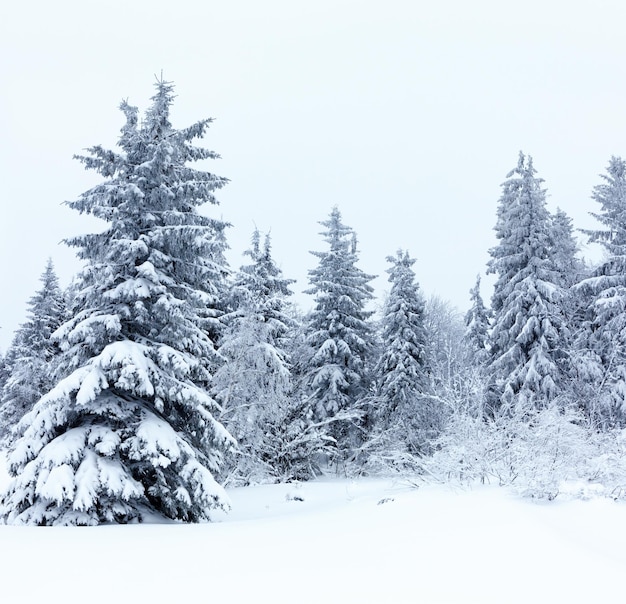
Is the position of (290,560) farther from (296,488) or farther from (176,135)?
(296,488)

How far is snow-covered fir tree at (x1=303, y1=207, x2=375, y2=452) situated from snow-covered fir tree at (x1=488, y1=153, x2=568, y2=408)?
7004 millimetres

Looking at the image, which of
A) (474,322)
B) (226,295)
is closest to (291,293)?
(226,295)

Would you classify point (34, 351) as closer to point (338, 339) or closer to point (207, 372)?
point (338, 339)

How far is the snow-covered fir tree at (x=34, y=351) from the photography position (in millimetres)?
33031

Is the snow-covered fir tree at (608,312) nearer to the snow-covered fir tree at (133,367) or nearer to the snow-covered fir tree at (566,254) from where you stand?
the snow-covered fir tree at (566,254)

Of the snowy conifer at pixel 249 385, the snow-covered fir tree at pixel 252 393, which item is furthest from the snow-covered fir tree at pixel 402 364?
the snowy conifer at pixel 249 385

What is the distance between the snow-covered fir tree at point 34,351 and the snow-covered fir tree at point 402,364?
19.8 m

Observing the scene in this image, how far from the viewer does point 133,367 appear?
9.95 meters

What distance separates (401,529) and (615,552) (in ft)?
8.87

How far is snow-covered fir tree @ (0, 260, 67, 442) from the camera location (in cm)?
3303

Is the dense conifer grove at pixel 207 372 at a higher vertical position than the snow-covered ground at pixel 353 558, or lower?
higher

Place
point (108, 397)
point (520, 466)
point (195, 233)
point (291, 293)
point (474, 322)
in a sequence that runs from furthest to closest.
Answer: point (474, 322), point (291, 293), point (195, 233), point (108, 397), point (520, 466)

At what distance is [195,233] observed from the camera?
11617 millimetres

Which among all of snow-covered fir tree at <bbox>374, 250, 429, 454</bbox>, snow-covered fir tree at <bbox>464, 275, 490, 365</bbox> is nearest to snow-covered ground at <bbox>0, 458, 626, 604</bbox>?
snow-covered fir tree at <bbox>374, 250, 429, 454</bbox>
